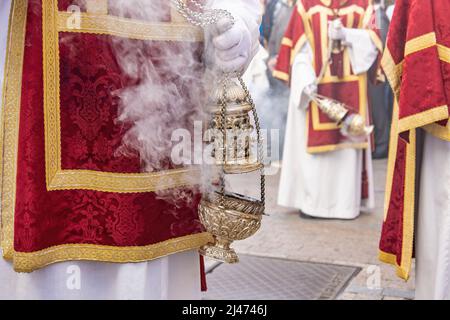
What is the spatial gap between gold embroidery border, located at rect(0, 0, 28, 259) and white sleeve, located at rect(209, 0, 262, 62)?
554mm

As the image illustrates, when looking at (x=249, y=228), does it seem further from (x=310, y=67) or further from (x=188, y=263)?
(x=310, y=67)

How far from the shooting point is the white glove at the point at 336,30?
5914mm

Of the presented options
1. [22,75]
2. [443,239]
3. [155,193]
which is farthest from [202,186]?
[443,239]

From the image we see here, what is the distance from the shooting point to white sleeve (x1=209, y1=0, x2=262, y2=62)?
1832 mm

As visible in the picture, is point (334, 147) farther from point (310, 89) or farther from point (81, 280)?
point (81, 280)

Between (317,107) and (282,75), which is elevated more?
(282,75)

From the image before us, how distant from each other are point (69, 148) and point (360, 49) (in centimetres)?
470

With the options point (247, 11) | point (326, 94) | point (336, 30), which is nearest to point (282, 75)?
point (326, 94)

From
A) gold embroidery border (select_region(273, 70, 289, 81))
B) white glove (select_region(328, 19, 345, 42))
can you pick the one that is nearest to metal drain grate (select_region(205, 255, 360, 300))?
gold embroidery border (select_region(273, 70, 289, 81))

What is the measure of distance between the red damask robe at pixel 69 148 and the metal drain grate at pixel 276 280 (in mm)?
2500

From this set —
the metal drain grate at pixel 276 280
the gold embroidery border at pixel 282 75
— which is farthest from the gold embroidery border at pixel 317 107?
the metal drain grate at pixel 276 280

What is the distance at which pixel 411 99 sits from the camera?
2992 mm

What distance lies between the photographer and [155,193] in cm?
175

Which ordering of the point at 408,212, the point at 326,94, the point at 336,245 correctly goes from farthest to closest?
the point at 326,94 < the point at 336,245 < the point at 408,212
